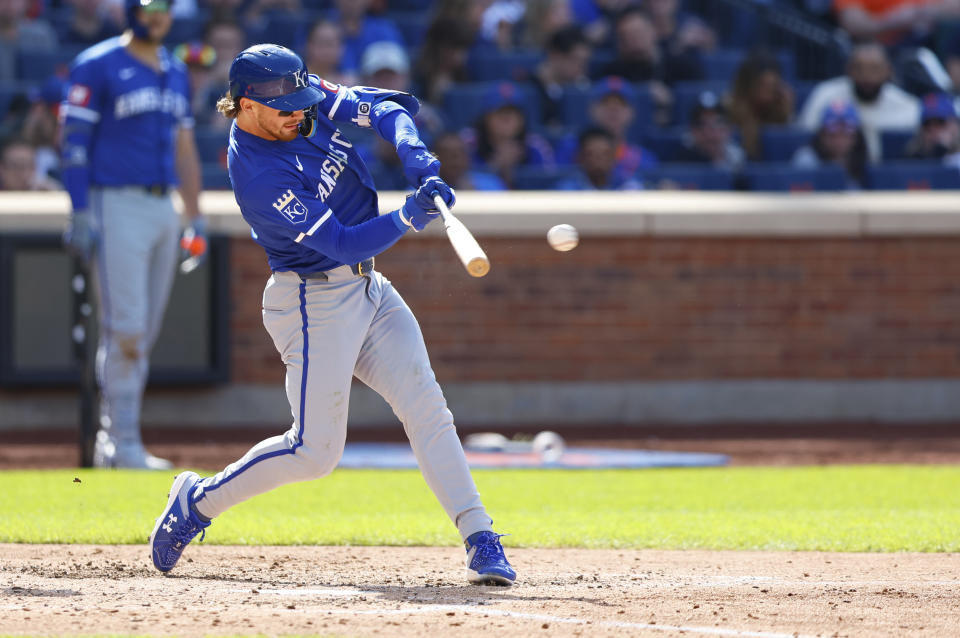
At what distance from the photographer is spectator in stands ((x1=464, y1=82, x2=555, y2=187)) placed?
11594 millimetres

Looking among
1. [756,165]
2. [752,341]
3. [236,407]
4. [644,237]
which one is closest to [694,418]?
[752,341]

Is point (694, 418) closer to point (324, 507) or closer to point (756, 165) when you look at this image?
point (756, 165)

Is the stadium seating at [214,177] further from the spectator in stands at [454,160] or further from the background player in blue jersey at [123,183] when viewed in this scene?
the background player in blue jersey at [123,183]

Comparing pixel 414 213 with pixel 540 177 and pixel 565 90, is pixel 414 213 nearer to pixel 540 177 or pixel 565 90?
pixel 540 177

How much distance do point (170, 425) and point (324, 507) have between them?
157 inches

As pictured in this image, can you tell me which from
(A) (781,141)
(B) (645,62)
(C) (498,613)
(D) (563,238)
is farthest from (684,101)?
(C) (498,613)

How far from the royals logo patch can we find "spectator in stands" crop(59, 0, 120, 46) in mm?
8701

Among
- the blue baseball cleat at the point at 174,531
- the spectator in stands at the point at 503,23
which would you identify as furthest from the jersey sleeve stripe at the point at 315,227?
the spectator in stands at the point at 503,23

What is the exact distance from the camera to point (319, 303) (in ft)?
16.2

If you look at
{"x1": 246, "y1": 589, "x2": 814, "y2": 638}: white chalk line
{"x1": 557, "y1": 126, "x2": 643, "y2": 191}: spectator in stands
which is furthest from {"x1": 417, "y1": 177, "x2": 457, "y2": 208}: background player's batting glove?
{"x1": 557, "y1": 126, "x2": 643, "y2": 191}: spectator in stands

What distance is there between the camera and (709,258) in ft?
37.2

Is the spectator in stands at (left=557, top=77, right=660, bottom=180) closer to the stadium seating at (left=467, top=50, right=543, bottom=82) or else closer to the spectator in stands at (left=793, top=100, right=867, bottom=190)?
the stadium seating at (left=467, top=50, right=543, bottom=82)

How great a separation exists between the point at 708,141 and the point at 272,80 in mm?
8031

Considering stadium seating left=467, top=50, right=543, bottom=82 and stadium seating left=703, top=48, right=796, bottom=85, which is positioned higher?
stadium seating left=703, top=48, right=796, bottom=85
